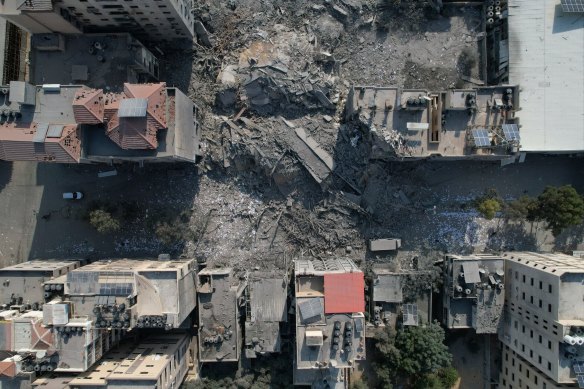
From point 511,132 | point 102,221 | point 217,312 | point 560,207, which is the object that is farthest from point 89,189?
point 560,207

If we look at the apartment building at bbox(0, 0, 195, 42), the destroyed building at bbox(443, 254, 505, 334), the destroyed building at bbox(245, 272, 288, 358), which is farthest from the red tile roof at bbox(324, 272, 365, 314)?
the apartment building at bbox(0, 0, 195, 42)

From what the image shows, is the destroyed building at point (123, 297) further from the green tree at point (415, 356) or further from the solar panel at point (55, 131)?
the green tree at point (415, 356)

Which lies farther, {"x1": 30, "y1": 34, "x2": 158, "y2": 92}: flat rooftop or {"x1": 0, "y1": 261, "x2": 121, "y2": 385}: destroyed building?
{"x1": 30, "y1": 34, "x2": 158, "y2": 92}: flat rooftop

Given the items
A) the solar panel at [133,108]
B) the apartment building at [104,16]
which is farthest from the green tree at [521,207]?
the apartment building at [104,16]

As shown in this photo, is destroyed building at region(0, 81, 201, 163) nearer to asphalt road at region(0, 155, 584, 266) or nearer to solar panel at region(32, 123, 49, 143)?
solar panel at region(32, 123, 49, 143)

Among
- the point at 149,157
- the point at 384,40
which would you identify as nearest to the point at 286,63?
the point at 384,40

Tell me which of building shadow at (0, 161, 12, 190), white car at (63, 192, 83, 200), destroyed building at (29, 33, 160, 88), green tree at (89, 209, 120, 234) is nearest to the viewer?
destroyed building at (29, 33, 160, 88)

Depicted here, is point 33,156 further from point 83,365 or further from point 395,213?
point 395,213
